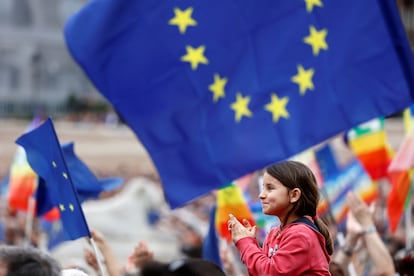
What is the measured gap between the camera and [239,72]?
26.1 ft

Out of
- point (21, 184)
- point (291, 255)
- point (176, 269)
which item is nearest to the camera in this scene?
point (176, 269)

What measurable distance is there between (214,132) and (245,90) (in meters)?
0.34

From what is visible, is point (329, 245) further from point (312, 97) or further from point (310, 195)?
point (312, 97)

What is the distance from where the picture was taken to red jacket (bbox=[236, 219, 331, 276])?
15.4ft

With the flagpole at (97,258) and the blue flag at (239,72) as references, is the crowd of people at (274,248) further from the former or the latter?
the blue flag at (239,72)

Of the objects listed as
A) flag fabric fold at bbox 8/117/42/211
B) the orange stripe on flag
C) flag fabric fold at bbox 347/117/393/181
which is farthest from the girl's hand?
flag fabric fold at bbox 8/117/42/211

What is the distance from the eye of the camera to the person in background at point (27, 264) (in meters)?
4.34

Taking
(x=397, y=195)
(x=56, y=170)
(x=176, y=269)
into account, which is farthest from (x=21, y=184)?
(x=176, y=269)

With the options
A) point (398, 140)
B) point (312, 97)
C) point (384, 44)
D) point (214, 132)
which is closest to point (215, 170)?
Result: point (214, 132)

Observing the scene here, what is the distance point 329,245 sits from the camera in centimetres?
491

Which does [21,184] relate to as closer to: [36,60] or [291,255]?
[291,255]

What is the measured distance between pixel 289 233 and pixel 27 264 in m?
0.99

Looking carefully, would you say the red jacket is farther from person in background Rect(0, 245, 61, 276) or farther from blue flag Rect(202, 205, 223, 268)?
blue flag Rect(202, 205, 223, 268)

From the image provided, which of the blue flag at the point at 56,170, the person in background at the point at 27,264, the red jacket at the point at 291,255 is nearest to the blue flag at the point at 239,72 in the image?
the blue flag at the point at 56,170
